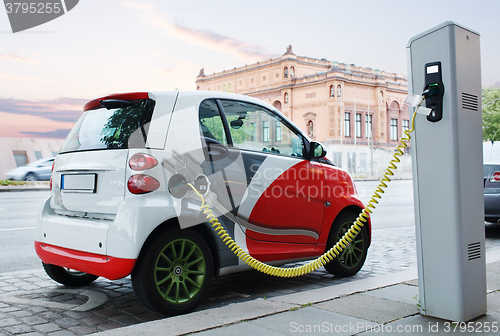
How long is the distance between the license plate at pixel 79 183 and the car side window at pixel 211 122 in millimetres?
Answer: 1035

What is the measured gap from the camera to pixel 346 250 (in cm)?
564

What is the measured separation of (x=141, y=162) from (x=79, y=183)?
0.73 meters

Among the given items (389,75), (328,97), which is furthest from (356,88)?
(389,75)

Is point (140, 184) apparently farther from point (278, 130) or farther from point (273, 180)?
point (278, 130)

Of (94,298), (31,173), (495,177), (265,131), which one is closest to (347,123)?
(31,173)

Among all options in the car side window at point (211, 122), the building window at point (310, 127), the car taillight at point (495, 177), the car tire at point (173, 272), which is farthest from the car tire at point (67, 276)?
the building window at point (310, 127)

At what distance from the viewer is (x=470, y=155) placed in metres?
3.51

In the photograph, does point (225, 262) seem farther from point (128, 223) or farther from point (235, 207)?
point (128, 223)

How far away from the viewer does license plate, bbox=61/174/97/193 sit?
411 centimetres

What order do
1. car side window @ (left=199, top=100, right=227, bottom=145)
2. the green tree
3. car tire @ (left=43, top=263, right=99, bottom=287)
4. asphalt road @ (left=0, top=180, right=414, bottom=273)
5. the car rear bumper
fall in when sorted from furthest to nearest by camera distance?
the green tree, asphalt road @ (left=0, top=180, right=414, bottom=273), car tire @ (left=43, top=263, right=99, bottom=287), car side window @ (left=199, top=100, right=227, bottom=145), the car rear bumper

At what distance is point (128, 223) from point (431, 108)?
2427 mm

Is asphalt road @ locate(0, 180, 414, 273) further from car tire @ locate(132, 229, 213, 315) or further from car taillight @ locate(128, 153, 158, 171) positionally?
car taillight @ locate(128, 153, 158, 171)

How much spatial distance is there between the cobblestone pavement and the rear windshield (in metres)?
1.43

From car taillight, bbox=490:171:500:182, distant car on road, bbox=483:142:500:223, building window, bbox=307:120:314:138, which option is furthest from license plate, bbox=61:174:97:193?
building window, bbox=307:120:314:138
